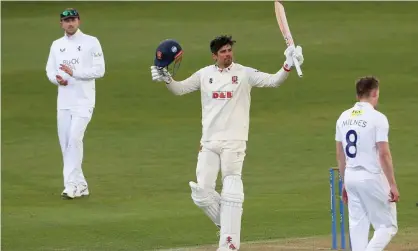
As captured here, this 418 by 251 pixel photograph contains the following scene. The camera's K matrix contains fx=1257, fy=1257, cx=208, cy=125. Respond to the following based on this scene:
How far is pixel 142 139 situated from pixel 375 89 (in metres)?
9.30

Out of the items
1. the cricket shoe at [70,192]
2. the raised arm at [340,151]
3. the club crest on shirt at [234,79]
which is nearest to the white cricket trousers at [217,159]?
the club crest on shirt at [234,79]

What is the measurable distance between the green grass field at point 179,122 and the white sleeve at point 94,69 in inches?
57.2

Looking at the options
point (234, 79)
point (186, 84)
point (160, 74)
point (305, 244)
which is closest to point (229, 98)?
point (234, 79)

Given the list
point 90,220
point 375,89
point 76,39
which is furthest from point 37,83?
point 375,89

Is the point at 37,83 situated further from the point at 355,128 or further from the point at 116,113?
the point at 355,128

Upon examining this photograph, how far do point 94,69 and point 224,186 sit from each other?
3818mm

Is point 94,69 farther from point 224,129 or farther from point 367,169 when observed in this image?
point 367,169

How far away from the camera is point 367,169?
1003 cm

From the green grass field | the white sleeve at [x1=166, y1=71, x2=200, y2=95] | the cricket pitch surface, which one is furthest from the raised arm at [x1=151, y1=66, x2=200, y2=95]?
the green grass field

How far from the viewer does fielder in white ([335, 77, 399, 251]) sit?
32.6 feet

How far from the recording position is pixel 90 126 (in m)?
20.3

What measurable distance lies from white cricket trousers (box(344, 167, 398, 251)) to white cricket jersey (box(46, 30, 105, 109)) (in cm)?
528

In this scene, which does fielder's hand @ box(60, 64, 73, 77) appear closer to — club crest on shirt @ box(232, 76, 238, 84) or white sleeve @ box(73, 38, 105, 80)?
white sleeve @ box(73, 38, 105, 80)

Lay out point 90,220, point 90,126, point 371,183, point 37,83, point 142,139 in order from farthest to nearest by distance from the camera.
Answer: point 37,83 → point 90,126 → point 142,139 → point 90,220 → point 371,183
